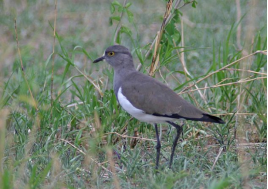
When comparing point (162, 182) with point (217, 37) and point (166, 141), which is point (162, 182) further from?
point (217, 37)

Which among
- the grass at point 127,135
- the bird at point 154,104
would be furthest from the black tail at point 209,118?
the grass at point 127,135

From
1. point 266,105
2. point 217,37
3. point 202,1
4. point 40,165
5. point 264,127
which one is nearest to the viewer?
point 40,165

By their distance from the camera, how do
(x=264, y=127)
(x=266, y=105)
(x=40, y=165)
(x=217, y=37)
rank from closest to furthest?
(x=40, y=165)
(x=264, y=127)
(x=266, y=105)
(x=217, y=37)

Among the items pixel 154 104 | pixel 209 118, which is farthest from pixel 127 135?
pixel 209 118

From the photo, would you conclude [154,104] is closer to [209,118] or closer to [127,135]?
[209,118]

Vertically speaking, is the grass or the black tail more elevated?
the black tail

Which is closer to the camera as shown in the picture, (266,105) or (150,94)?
(150,94)

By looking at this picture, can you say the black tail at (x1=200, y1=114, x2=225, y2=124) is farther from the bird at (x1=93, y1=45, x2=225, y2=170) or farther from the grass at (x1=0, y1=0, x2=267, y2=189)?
the grass at (x1=0, y1=0, x2=267, y2=189)

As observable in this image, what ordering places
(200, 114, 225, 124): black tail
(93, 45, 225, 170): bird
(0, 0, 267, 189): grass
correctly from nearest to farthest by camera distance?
(0, 0, 267, 189): grass
(200, 114, 225, 124): black tail
(93, 45, 225, 170): bird

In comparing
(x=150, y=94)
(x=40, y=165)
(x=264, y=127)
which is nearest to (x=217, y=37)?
(x=264, y=127)

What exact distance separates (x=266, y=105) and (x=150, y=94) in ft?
4.64

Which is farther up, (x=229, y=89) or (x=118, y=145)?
(x=229, y=89)

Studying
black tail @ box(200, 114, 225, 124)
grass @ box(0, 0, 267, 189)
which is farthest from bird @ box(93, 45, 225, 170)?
grass @ box(0, 0, 267, 189)

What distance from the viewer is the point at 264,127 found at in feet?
15.5
